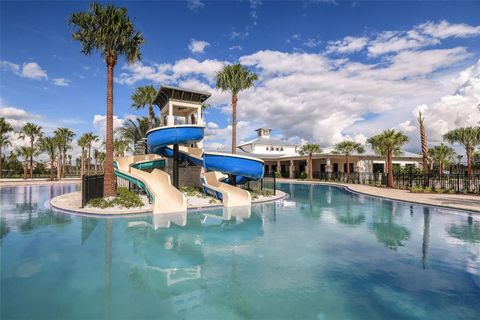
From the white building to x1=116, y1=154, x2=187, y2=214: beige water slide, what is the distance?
30.1 meters

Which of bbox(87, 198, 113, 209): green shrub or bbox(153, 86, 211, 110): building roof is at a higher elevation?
bbox(153, 86, 211, 110): building roof

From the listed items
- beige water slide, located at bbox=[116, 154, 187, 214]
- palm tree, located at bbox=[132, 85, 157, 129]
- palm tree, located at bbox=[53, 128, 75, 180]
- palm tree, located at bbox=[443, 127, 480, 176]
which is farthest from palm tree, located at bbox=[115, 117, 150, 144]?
palm tree, located at bbox=[443, 127, 480, 176]

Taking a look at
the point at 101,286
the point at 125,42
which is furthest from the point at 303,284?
the point at 125,42

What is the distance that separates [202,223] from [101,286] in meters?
6.99

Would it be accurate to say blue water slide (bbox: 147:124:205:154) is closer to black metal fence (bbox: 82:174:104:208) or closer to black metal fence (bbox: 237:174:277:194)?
black metal fence (bbox: 82:174:104:208)

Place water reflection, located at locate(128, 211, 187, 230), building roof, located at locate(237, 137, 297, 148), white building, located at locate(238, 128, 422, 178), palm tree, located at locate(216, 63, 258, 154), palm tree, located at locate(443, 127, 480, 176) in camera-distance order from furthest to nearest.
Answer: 1. building roof, located at locate(237, 137, 297, 148)
2. white building, located at locate(238, 128, 422, 178)
3. palm tree, located at locate(443, 127, 480, 176)
4. palm tree, located at locate(216, 63, 258, 154)
5. water reflection, located at locate(128, 211, 187, 230)

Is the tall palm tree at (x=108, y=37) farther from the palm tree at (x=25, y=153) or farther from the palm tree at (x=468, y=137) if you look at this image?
the palm tree at (x=468, y=137)

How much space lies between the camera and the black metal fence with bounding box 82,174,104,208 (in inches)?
609

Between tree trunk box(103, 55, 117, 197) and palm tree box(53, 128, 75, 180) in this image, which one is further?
palm tree box(53, 128, 75, 180)

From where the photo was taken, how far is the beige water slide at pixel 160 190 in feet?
49.4

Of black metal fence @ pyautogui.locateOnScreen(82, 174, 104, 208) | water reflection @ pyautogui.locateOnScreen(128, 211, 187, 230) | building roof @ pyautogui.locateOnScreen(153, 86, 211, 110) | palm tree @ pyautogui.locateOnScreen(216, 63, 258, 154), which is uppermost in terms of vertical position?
palm tree @ pyautogui.locateOnScreen(216, 63, 258, 154)

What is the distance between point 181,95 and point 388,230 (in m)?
19.7

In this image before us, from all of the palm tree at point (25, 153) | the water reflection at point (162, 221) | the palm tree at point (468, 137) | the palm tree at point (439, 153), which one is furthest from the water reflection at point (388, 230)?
the palm tree at point (25, 153)

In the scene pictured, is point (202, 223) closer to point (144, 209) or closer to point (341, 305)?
point (144, 209)
